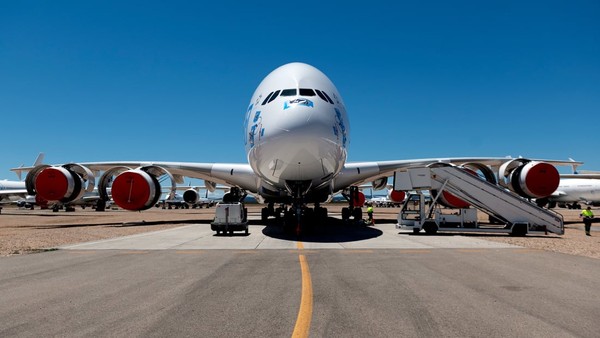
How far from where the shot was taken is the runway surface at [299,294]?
3623 millimetres

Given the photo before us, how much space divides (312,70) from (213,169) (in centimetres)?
734

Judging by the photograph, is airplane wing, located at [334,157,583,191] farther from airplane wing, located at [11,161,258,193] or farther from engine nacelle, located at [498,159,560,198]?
airplane wing, located at [11,161,258,193]

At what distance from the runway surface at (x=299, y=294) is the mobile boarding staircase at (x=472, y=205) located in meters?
6.07

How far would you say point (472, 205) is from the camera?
15445 millimetres

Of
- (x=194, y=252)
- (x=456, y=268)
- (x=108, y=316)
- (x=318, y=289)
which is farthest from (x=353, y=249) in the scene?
(x=108, y=316)

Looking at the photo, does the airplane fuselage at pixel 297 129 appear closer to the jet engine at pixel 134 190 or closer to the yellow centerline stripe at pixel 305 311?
the yellow centerline stripe at pixel 305 311

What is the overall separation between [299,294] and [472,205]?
12400 millimetres

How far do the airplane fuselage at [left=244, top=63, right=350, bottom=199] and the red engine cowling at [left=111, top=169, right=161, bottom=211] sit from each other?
6027mm

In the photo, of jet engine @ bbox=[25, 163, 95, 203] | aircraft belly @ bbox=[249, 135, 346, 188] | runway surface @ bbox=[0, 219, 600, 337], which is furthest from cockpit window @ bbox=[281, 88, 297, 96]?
jet engine @ bbox=[25, 163, 95, 203]

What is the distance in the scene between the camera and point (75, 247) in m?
10.6

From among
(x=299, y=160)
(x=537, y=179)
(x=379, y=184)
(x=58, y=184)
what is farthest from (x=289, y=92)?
(x=379, y=184)

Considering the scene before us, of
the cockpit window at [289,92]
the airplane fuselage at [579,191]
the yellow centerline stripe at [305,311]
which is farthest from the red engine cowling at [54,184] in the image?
the airplane fuselage at [579,191]

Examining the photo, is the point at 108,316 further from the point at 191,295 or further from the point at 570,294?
the point at 570,294

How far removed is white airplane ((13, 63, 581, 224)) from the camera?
35.1ft
